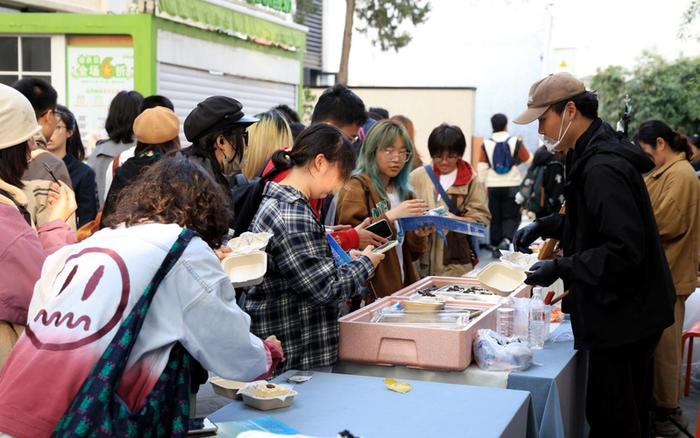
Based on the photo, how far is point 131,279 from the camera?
1948 mm

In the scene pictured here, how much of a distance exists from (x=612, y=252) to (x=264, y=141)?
1.98 m

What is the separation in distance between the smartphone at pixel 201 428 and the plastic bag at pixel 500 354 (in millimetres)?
1265

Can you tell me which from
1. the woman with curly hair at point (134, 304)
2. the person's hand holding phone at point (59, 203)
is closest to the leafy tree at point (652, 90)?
the person's hand holding phone at point (59, 203)

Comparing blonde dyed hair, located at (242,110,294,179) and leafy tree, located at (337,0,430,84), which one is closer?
blonde dyed hair, located at (242,110,294,179)

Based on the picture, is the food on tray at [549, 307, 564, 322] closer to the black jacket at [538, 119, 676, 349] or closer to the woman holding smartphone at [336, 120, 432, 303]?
the woman holding smartphone at [336, 120, 432, 303]

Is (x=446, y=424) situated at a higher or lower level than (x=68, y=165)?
lower

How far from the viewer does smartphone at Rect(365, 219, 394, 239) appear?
13.6 ft

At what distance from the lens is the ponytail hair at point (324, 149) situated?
325cm

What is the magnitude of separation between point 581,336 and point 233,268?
58.4 inches

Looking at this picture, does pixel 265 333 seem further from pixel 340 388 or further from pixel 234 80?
pixel 234 80

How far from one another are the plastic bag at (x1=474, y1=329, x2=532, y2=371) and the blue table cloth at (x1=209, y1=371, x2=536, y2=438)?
14.2 inches

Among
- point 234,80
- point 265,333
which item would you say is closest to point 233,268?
point 265,333

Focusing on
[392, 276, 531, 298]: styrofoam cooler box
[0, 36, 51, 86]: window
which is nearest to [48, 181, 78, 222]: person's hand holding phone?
[392, 276, 531, 298]: styrofoam cooler box

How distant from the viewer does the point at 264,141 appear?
14.7ft
